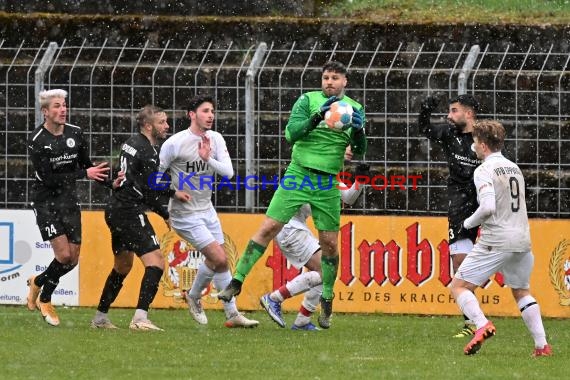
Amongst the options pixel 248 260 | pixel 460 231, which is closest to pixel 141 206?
pixel 248 260

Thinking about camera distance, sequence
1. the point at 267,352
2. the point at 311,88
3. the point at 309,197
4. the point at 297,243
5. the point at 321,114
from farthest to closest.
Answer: the point at 311,88
the point at 297,243
the point at 309,197
the point at 321,114
the point at 267,352

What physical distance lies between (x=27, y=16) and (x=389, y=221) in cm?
653

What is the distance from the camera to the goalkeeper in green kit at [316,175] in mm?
12242

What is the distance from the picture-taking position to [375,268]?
Answer: 15.1 metres

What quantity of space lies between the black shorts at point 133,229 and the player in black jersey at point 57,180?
0.46 metres

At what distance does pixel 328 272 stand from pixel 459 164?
1537 mm

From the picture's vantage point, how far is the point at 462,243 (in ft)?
41.8

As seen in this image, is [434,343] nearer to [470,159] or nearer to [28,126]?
[470,159]

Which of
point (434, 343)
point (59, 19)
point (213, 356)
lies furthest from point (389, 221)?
point (59, 19)

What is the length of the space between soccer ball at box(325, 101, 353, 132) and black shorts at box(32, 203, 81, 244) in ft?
8.54

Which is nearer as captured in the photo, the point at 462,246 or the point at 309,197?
the point at 309,197

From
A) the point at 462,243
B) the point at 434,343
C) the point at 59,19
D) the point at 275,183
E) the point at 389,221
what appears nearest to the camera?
Answer: the point at 434,343

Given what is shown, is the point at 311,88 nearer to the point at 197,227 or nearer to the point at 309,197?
the point at 197,227

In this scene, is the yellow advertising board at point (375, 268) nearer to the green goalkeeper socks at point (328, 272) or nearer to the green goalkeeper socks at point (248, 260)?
the green goalkeeper socks at point (328, 272)
